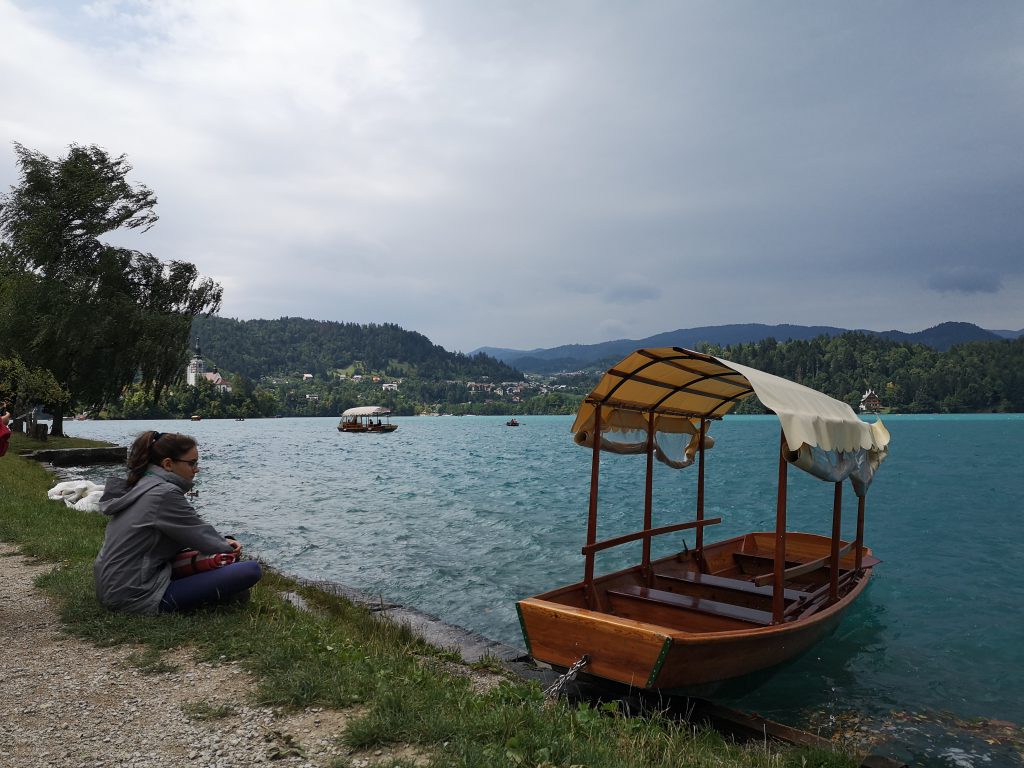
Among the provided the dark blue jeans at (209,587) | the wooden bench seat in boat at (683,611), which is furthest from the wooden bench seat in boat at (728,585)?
the dark blue jeans at (209,587)

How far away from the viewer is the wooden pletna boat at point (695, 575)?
21.1 feet

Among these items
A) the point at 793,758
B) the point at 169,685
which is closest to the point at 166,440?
the point at 169,685

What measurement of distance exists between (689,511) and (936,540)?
30.8 ft

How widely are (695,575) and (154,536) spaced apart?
24.2ft

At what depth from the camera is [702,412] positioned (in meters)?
11.0

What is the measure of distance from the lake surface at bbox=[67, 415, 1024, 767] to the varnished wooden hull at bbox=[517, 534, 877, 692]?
0.92 meters

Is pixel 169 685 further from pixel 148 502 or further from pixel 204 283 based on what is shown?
pixel 204 283

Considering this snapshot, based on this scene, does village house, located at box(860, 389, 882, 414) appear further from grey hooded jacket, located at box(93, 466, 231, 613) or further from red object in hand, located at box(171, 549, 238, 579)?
grey hooded jacket, located at box(93, 466, 231, 613)

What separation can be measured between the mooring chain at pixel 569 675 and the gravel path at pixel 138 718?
2.31m

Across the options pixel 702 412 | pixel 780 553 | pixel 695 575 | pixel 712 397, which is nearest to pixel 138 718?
pixel 780 553

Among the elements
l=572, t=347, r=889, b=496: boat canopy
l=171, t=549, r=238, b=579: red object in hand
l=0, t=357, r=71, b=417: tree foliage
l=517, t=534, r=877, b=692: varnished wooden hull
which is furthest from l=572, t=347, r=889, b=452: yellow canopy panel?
l=0, t=357, r=71, b=417: tree foliage

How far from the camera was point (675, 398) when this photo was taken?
1039cm

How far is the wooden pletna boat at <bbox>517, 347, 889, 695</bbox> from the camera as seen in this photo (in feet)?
21.1

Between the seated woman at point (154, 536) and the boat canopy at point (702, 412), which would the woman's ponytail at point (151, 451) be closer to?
the seated woman at point (154, 536)
